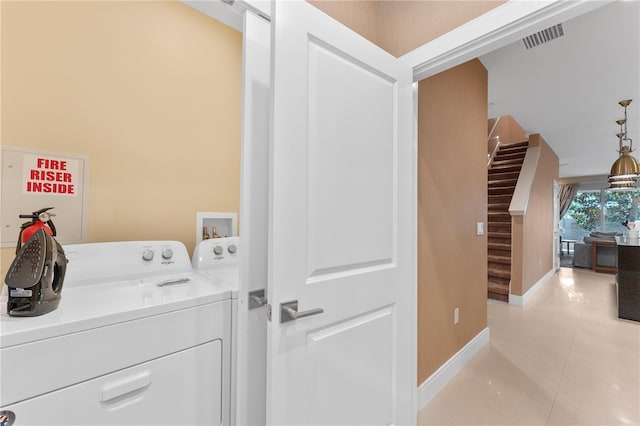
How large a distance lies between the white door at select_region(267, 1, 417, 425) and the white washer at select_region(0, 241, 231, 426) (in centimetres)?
25

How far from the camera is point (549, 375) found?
218cm

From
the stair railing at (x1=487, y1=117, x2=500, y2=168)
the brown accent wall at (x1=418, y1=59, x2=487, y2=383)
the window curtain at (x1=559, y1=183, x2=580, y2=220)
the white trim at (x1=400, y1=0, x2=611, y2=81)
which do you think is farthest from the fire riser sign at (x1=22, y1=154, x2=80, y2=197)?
the window curtain at (x1=559, y1=183, x2=580, y2=220)

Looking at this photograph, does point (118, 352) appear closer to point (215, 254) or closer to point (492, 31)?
point (215, 254)

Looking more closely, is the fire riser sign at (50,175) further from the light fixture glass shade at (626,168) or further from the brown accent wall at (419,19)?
the light fixture glass shade at (626,168)

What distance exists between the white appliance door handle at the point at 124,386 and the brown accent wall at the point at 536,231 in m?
4.38

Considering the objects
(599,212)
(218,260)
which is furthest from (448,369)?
(599,212)

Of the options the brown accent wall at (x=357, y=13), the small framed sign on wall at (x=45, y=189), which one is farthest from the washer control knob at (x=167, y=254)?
the brown accent wall at (x=357, y=13)

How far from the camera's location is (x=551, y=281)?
5.28 m

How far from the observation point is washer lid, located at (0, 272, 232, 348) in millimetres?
739

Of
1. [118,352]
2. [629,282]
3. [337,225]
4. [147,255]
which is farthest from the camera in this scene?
[629,282]

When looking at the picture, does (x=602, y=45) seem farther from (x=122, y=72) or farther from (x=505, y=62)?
(x=122, y=72)

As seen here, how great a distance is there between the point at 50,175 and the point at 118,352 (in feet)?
3.42

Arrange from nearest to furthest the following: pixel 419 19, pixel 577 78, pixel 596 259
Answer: pixel 419 19 < pixel 577 78 < pixel 596 259

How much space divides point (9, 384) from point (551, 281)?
688cm
